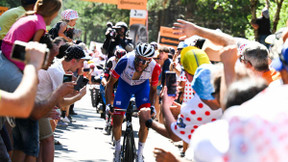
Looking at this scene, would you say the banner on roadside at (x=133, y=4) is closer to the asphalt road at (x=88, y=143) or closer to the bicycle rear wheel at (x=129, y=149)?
the asphalt road at (x=88, y=143)

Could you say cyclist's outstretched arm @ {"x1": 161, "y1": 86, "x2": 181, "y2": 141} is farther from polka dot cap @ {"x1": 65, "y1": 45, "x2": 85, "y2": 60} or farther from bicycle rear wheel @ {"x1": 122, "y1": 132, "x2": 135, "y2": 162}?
bicycle rear wheel @ {"x1": 122, "y1": 132, "x2": 135, "y2": 162}

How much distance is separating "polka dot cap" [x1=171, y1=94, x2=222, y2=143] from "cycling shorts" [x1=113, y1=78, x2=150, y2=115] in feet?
15.7

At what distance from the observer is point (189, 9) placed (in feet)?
145

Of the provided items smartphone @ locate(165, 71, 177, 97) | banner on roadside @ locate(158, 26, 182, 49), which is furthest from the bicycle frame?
banner on roadside @ locate(158, 26, 182, 49)

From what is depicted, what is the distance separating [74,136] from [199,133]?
9592mm

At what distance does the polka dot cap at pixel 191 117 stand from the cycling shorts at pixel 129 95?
4799 millimetres

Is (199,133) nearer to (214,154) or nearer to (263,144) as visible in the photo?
(214,154)

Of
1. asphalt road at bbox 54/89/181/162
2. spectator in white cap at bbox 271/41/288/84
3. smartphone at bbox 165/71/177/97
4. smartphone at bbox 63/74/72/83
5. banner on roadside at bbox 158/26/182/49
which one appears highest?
spectator in white cap at bbox 271/41/288/84

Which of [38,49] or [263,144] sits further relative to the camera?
[38,49]

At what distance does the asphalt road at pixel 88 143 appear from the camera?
381 inches

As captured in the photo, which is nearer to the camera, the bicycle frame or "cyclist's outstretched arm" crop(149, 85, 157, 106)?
the bicycle frame

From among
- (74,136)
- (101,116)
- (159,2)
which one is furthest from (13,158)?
(159,2)

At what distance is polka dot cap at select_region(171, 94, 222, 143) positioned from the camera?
4457 mm

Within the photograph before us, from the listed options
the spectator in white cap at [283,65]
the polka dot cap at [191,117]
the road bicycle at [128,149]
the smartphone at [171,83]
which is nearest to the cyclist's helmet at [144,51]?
the road bicycle at [128,149]
